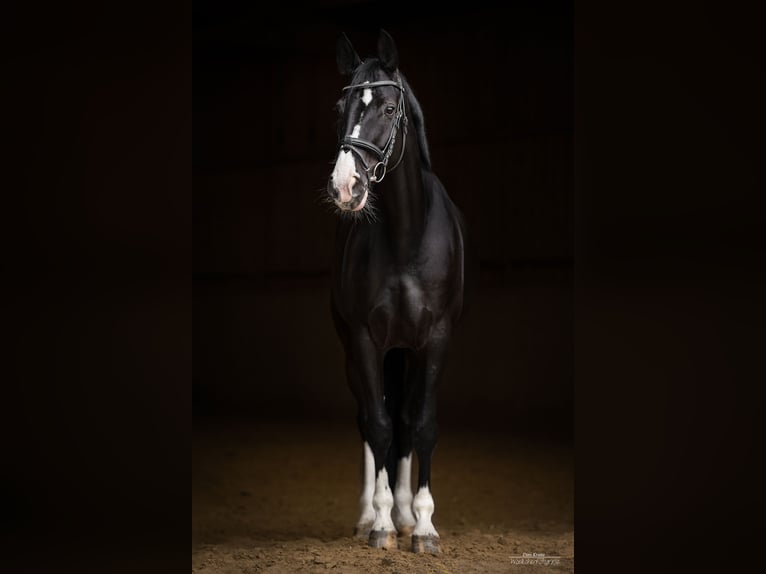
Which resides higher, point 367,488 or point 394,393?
point 394,393

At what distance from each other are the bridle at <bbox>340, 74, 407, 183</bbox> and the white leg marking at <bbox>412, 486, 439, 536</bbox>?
137 centimetres

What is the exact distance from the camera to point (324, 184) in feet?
29.3

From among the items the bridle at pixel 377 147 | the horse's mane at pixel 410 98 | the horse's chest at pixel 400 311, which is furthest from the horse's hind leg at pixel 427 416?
the horse's mane at pixel 410 98

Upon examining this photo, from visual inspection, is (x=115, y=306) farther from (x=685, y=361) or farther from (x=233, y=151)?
(x=233, y=151)

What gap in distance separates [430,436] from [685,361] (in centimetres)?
269

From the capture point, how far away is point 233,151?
10078mm

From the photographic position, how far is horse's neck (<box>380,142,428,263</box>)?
3656 millimetres

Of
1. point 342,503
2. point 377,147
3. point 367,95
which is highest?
point 367,95

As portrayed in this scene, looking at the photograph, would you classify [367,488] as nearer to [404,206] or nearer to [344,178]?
[404,206]

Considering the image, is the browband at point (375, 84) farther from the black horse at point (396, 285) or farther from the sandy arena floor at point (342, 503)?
the sandy arena floor at point (342, 503)

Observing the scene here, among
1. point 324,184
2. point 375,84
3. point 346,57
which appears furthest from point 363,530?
point 324,184

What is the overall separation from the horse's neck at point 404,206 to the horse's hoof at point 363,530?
1267 mm

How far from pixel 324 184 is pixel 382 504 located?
5.67 meters

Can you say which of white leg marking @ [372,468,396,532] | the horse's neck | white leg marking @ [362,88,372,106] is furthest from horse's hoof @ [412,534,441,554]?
white leg marking @ [362,88,372,106]
